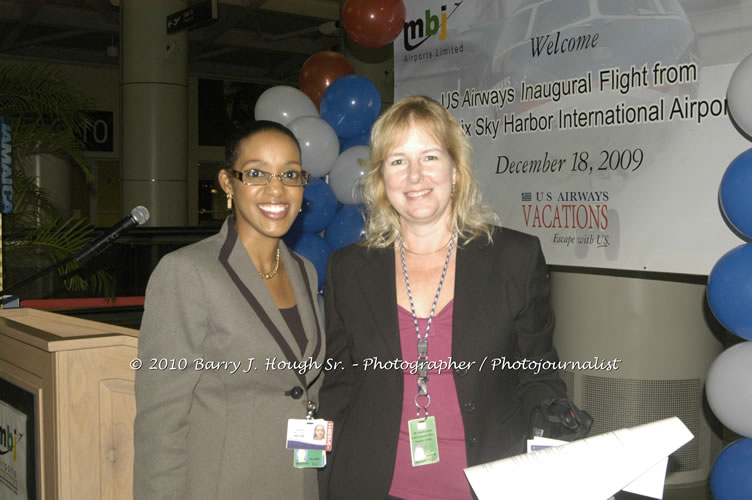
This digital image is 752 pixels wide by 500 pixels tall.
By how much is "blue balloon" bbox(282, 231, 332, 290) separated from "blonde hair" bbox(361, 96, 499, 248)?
7.15 ft

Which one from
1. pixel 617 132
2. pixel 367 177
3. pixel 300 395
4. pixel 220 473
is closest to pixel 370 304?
pixel 300 395

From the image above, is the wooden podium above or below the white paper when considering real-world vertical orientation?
below

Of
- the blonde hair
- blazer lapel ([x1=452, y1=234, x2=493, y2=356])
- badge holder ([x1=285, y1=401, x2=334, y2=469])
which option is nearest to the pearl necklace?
the blonde hair

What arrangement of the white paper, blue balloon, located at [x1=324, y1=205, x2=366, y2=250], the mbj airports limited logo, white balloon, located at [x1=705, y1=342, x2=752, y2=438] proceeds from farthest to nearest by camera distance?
the mbj airports limited logo, blue balloon, located at [x1=324, y1=205, x2=366, y2=250], white balloon, located at [x1=705, y1=342, x2=752, y2=438], the white paper

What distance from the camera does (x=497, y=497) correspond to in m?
0.93

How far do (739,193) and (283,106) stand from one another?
2.98 meters

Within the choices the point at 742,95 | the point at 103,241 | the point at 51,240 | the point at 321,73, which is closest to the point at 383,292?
the point at 103,241

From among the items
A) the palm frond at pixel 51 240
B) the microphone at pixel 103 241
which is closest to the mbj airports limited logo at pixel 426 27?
the palm frond at pixel 51 240

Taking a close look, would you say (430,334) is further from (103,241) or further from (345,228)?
Result: (345,228)

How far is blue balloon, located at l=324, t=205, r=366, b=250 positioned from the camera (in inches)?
177

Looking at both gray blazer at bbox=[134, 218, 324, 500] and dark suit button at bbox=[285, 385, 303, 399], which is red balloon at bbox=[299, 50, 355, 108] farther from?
dark suit button at bbox=[285, 385, 303, 399]

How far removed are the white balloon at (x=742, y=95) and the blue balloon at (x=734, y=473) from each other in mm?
1377

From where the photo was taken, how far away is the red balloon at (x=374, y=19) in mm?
4801

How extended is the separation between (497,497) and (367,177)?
55.8 inches
